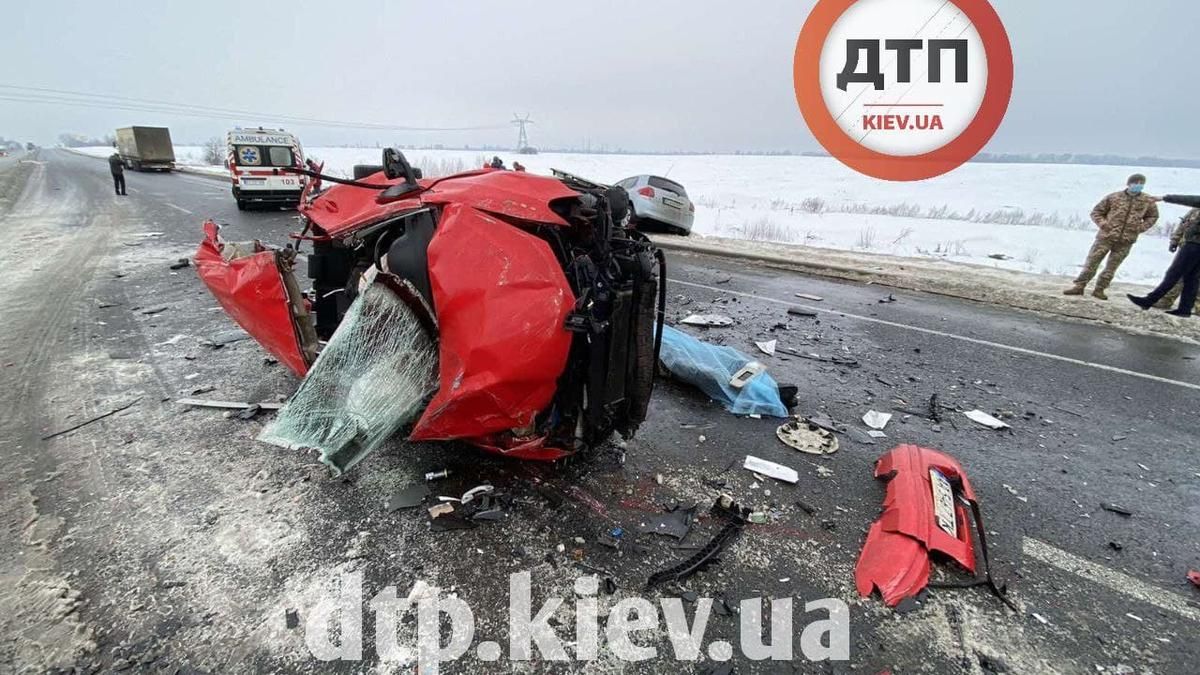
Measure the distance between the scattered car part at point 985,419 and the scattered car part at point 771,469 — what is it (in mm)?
1683

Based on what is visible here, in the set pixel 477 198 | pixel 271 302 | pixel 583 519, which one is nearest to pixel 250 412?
pixel 271 302

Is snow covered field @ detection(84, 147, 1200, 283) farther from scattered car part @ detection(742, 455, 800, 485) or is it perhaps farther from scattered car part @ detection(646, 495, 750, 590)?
scattered car part @ detection(646, 495, 750, 590)

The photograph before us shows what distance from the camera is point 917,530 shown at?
2316 mm

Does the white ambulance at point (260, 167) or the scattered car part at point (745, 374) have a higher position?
the white ambulance at point (260, 167)

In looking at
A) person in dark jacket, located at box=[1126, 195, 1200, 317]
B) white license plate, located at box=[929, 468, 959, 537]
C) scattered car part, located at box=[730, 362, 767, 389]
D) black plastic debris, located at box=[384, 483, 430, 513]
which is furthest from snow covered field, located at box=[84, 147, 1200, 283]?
white license plate, located at box=[929, 468, 959, 537]

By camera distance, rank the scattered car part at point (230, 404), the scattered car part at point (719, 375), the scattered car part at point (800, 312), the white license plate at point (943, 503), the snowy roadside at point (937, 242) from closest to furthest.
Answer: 1. the white license plate at point (943, 503)
2. the scattered car part at point (230, 404)
3. the scattered car part at point (719, 375)
4. the scattered car part at point (800, 312)
5. the snowy roadside at point (937, 242)

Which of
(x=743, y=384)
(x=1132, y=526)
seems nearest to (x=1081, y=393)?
(x=1132, y=526)

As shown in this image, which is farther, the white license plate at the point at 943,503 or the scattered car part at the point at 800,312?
the scattered car part at the point at 800,312

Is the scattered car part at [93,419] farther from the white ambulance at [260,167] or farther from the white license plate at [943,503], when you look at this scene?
the white ambulance at [260,167]

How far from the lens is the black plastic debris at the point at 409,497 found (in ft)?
8.42

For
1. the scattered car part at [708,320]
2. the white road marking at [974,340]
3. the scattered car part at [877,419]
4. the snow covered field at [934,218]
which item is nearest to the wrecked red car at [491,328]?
the scattered car part at [877,419]

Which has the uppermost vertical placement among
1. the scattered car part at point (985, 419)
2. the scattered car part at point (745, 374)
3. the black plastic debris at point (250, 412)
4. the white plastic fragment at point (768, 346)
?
the black plastic debris at point (250, 412)

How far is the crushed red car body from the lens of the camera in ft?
7.06

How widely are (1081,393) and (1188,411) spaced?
61cm
